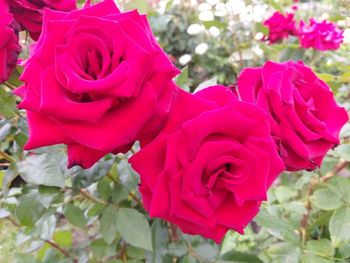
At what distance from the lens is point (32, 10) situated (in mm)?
507

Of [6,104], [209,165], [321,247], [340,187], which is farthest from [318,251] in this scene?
[6,104]

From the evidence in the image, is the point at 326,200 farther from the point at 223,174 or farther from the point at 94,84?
the point at 94,84

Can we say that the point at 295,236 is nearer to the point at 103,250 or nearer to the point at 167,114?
the point at 103,250

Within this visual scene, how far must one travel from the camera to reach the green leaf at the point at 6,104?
55 cm

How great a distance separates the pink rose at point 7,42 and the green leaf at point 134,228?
0.29 m

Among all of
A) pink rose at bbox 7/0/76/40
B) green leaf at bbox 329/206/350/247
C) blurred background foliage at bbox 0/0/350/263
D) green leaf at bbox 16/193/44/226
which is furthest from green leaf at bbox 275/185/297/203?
pink rose at bbox 7/0/76/40

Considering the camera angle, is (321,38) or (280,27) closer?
(321,38)

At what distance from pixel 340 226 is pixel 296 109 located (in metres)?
0.34

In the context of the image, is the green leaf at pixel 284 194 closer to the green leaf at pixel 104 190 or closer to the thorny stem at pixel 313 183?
the thorny stem at pixel 313 183

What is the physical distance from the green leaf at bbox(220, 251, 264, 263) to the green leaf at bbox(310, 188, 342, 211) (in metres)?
0.15

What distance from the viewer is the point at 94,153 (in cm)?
38

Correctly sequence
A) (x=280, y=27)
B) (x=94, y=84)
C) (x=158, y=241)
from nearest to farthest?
1. (x=94, y=84)
2. (x=158, y=241)
3. (x=280, y=27)

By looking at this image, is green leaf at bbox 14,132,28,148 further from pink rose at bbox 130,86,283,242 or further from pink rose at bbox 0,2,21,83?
pink rose at bbox 130,86,283,242

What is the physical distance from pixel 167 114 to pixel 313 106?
0.64 feet
